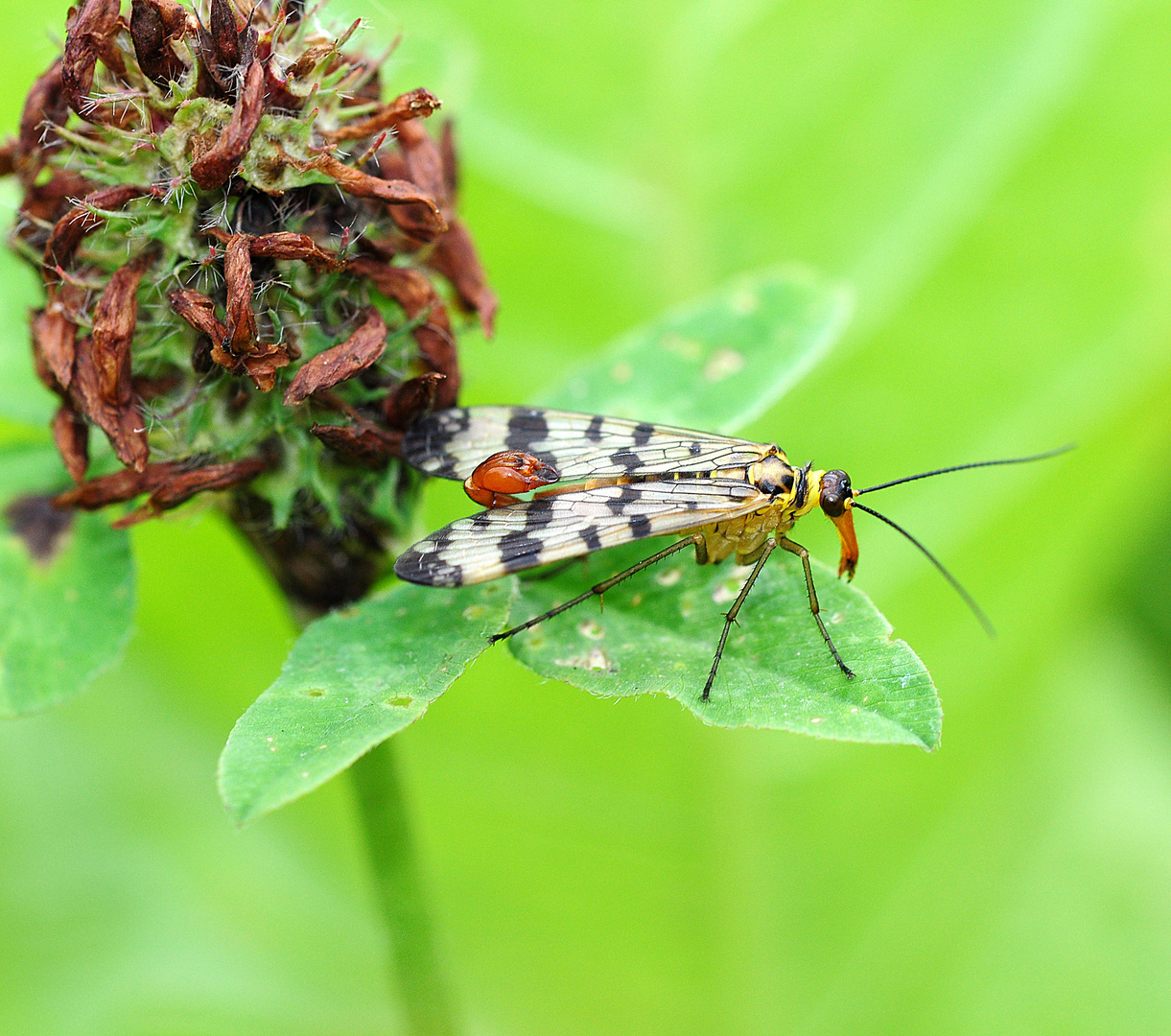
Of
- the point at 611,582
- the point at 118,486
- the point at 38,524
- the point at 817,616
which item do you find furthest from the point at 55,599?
the point at 817,616

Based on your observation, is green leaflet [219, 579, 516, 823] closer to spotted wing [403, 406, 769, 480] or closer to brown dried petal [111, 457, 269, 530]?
brown dried petal [111, 457, 269, 530]

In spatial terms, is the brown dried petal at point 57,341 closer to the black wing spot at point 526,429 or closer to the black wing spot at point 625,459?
the black wing spot at point 526,429

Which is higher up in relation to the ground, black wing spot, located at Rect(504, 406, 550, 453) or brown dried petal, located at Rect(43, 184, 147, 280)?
brown dried petal, located at Rect(43, 184, 147, 280)

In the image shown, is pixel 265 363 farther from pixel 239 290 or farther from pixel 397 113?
pixel 397 113

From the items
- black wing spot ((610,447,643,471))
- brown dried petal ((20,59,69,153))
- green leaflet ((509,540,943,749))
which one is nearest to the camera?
green leaflet ((509,540,943,749))

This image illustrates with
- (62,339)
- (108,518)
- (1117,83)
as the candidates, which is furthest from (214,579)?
(1117,83)

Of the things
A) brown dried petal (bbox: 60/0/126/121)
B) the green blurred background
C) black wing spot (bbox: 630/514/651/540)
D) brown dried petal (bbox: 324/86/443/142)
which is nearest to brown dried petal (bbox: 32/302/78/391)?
brown dried petal (bbox: 60/0/126/121)

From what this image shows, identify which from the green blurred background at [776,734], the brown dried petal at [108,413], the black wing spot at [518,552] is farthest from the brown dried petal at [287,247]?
the green blurred background at [776,734]
